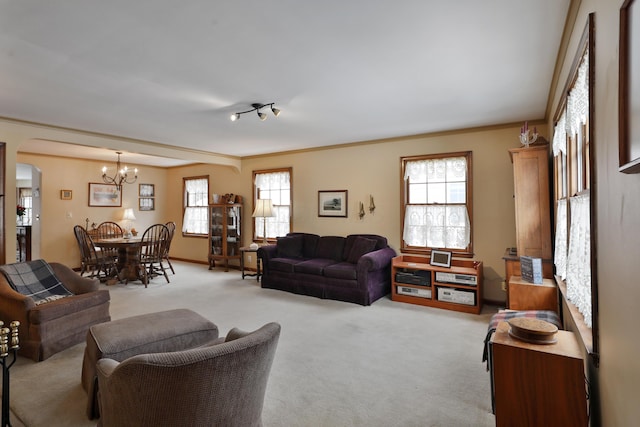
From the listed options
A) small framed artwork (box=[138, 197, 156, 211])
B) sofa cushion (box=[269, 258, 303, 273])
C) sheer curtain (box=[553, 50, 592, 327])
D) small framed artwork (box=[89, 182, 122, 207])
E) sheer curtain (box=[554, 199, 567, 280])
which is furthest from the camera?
small framed artwork (box=[138, 197, 156, 211])

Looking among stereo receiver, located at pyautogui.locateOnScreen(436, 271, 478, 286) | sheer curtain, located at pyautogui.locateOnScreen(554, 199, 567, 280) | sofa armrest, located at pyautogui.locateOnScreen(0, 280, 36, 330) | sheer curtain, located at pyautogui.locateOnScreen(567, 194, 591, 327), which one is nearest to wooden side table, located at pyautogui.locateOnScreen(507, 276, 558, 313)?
sheer curtain, located at pyautogui.locateOnScreen(554, 199, 567, 280)

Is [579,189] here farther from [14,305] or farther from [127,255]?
[127,255]

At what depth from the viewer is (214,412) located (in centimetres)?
139

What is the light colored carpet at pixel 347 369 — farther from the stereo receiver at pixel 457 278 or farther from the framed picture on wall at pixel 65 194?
the framed picture on wall at pixel 65 194

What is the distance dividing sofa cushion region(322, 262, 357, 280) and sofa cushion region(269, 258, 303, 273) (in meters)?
0.64

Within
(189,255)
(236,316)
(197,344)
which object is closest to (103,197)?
(189,255)

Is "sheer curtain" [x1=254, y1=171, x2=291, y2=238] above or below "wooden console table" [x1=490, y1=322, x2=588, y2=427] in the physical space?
above

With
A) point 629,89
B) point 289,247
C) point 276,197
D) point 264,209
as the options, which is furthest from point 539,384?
point 276,197

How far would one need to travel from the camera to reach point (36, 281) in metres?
3.44

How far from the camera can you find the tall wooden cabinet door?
3.31 m

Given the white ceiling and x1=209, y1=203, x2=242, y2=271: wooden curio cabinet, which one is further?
x1=209, y1=203, x2=242, y2=271: wooden curio cabinet

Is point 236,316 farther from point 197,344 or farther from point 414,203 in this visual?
point 414,203

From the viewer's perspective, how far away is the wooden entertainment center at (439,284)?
4281 mm

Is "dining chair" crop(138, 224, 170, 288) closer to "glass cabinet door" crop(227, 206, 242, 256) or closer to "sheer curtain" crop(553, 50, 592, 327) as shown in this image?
"glass cabinet door" crop(227, 206, 242, 256)
